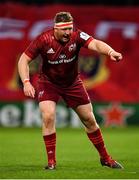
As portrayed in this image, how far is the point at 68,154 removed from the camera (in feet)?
45.9

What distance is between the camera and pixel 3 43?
2231 cm

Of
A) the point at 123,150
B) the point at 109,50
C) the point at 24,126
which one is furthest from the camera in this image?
the point at 24,126

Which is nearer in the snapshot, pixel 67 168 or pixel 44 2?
pixel 67 168

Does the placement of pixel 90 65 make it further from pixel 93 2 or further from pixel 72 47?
pixel 72 47

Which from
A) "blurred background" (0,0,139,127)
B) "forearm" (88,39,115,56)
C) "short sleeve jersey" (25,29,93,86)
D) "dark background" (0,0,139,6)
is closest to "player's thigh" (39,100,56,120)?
"short sleeve jersey" (25,29,93,86)

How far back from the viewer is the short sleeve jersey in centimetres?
Answer: 1091

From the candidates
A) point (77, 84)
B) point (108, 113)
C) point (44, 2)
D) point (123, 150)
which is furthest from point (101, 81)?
point (77, 84)

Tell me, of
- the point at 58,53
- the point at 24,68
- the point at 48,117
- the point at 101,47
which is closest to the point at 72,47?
the point at 58,53

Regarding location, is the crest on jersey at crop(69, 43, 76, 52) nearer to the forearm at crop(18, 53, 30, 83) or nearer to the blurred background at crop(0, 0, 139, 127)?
the forearm at crop(18, 53, 30, 83)

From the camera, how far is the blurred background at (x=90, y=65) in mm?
21250

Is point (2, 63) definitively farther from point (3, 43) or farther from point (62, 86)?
point (62, 86)

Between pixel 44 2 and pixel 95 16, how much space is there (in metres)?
3.07

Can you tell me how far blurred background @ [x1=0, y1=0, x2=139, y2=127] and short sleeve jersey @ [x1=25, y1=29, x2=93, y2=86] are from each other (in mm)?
9858

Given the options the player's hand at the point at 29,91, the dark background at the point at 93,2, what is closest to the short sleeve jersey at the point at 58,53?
the player's hand at the point at 29,91
